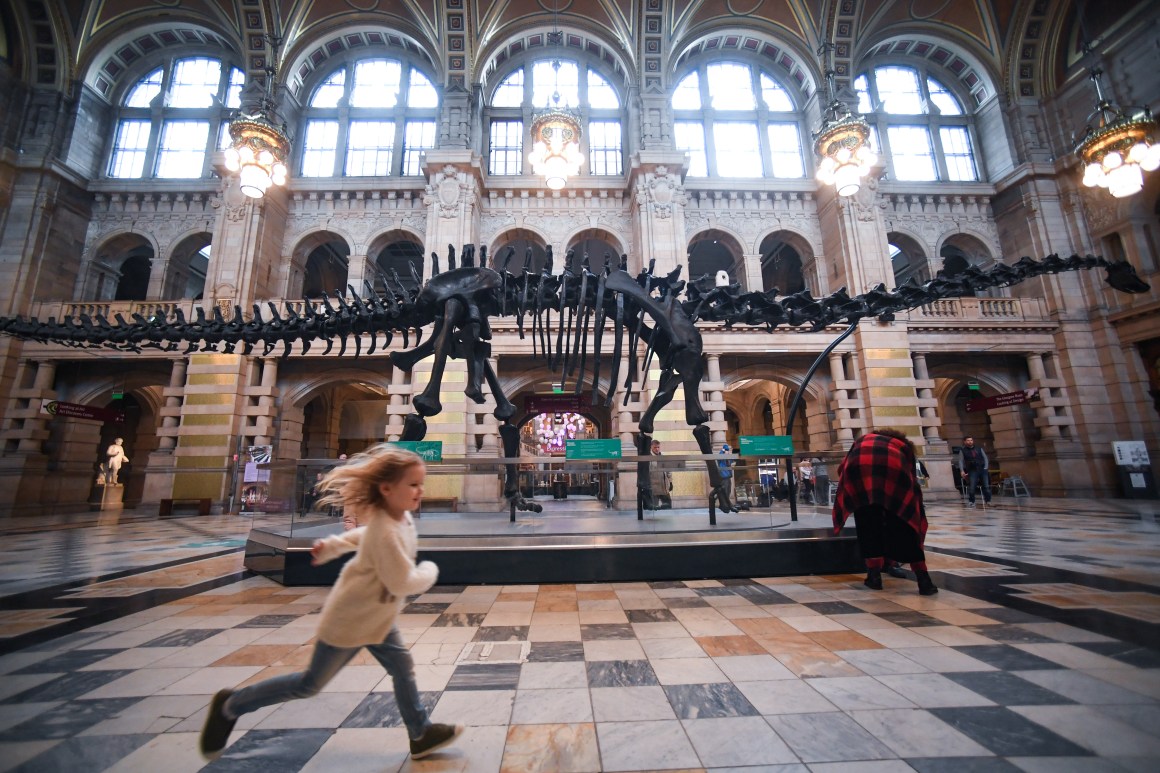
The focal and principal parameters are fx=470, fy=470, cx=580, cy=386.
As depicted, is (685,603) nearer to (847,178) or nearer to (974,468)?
(847,178)

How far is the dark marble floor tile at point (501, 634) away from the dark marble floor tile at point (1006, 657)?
8.90 ft

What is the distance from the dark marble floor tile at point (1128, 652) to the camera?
99.7 inches

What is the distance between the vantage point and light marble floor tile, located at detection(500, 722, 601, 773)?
69.1 inches

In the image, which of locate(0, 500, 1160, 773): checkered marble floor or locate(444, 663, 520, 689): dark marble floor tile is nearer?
locate(0, 500, 1160, 773): checkered marble floor

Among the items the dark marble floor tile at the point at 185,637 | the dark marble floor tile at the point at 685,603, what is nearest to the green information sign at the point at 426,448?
the dark marble floor tile at the point at 185,637

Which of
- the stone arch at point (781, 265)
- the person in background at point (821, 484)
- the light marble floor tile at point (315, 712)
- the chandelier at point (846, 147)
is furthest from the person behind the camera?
the stone arch at point (781, 265)

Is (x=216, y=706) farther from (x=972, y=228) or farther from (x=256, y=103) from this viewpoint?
(x=972, y=228)

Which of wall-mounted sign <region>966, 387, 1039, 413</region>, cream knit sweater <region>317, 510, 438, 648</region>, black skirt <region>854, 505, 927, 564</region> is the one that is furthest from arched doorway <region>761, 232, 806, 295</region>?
cream knit sweater <region>317, 510, 438, 648</region>

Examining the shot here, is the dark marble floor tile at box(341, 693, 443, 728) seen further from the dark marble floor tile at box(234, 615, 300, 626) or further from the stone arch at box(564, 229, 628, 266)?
the stone arch at box(564, 229, 628, 266)

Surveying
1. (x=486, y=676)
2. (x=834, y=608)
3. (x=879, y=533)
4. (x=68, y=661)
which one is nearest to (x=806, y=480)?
(x=879, y=533)

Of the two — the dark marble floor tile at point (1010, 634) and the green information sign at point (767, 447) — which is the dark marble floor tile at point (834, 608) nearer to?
the dark marble floor tile at point (1010, 634)

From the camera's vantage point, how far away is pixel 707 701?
7.43ft

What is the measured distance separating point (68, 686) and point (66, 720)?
52 cm

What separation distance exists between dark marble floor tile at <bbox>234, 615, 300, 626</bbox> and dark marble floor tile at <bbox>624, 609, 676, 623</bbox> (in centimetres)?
261
